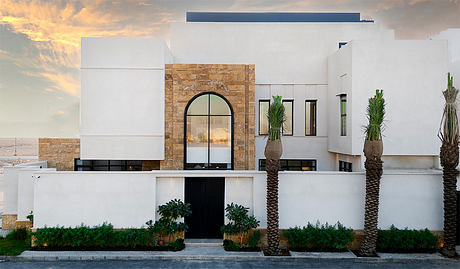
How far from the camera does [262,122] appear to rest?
18.3 metres

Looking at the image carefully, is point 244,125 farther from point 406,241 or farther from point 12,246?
point 12,246

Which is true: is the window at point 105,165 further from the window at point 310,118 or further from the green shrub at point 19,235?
the window at point 310,118

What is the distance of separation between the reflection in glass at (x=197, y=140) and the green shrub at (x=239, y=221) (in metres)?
3.31

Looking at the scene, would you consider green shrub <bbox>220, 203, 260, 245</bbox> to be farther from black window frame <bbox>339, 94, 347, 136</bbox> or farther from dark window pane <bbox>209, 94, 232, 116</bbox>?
black window frame <bbox>339, 94, 347, 136</bbox>

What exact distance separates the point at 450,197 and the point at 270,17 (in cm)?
1447

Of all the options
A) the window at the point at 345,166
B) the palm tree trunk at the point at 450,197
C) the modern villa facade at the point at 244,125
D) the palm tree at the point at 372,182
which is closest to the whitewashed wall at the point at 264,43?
the modern villa facade at the point at 244,125

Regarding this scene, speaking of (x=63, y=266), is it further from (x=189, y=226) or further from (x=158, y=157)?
(x=158, y=157)

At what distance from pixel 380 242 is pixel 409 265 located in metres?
1.21

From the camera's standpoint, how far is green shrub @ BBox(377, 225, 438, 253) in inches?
472

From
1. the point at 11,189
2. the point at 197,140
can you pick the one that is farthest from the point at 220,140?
the point at 11,189

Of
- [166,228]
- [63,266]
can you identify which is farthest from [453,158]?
[63,266]

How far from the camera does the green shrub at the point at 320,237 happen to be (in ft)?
39.3

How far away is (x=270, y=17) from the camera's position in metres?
20.8

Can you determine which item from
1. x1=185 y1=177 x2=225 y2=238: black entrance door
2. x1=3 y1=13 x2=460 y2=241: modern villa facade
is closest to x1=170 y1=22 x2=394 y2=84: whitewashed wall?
x1=3 y1=13 x2=460 y2=241: modern villa facade
